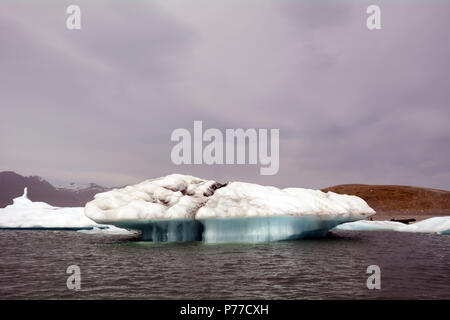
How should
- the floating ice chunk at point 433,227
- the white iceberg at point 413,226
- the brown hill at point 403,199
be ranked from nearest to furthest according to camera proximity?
the floating ice chunk at point 433,227
the white iceberg at point 413,226
the brown hill at point 403,199

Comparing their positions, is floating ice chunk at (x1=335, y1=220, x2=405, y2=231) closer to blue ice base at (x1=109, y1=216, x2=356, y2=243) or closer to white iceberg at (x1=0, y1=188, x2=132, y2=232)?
blue ice base at (x1=109, y1=216, x2=356, y2=243)

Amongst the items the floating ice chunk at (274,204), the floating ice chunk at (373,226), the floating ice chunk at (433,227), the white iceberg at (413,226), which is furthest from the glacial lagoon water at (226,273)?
the floating ice chunk at (373,226)

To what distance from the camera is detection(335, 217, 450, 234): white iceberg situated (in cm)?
4438

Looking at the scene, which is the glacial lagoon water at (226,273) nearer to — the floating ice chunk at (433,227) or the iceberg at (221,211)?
the iceberg at (221,211)

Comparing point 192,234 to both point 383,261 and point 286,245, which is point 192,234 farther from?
point 383,261

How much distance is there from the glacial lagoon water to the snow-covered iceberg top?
2.91 m

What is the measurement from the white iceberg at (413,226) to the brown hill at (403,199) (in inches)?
2961

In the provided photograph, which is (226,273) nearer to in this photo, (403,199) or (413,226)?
(413,226)

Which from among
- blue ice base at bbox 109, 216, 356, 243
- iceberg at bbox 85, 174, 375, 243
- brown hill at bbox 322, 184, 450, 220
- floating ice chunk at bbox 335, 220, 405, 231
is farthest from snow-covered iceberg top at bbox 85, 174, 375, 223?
brown hill at bbox 322, 184, 450, 220

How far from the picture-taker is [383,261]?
835 inches

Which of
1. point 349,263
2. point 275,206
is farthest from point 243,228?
point 349,263

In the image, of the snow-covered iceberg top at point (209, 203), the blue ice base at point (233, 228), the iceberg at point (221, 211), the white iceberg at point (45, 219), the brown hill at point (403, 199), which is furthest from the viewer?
the brown hill at point (403, 199)

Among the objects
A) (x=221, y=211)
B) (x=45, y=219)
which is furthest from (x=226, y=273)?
(x=45, y=219)

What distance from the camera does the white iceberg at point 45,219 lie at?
52750mm
